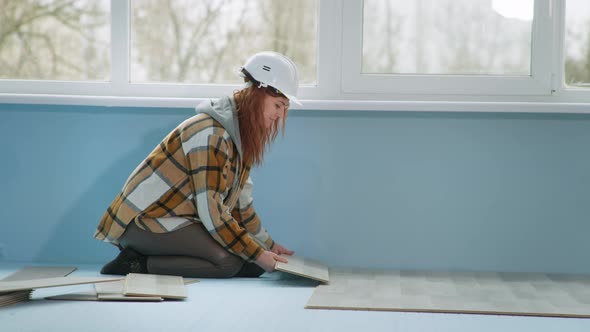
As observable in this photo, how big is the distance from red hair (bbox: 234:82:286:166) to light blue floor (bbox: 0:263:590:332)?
0.59 meters

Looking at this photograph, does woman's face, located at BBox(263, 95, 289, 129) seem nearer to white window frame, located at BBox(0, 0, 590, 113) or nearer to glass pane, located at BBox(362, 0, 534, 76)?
white window frame, located at BBox(0, 0, 590, 113)

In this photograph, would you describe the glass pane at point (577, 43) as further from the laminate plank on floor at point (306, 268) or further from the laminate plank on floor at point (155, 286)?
the laminate plank on floor at point (155, 286)

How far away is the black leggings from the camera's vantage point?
2.71m

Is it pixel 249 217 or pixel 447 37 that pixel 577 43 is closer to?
pixel 447 37

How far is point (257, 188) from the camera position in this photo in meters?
3.18

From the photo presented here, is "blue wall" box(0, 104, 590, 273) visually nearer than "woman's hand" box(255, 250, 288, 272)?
No

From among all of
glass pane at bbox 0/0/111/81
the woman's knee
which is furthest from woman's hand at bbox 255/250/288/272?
glass pane at bbox 0/0/111/81

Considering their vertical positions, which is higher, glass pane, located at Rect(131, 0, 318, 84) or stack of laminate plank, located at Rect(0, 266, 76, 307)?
glass pane, located at Rect(131, 0, 318, 84)

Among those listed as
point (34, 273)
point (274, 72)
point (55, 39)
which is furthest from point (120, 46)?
point (34, 273)

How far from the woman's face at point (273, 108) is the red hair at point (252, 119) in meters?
0.01

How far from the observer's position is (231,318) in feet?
6.81

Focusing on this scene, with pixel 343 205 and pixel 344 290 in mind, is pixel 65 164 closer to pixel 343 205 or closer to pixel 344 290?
pixel 343 205

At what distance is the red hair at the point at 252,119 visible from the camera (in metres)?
2.69

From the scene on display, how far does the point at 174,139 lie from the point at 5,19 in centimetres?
115
